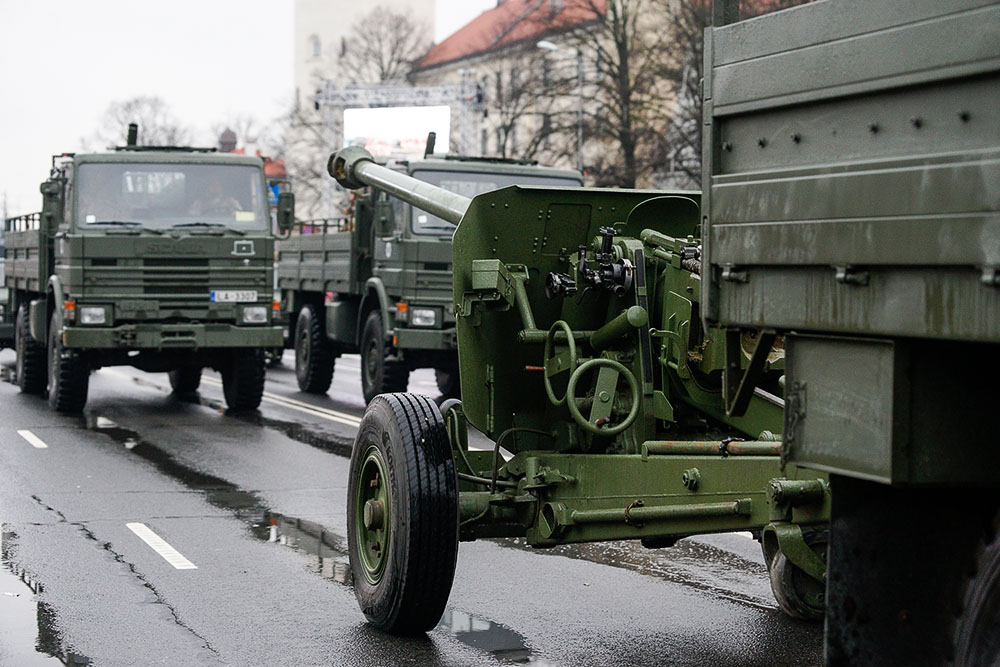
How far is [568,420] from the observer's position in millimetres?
6801

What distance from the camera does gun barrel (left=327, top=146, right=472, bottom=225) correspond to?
771 centimetres

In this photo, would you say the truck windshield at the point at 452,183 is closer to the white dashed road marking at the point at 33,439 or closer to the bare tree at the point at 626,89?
the white dashed road marking at the point at 33,439

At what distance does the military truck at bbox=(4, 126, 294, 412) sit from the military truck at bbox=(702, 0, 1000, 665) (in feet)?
41.1

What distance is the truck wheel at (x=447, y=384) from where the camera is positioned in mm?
17381

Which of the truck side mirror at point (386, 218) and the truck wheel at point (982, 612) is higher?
the truck side mirror at point (386, 218)

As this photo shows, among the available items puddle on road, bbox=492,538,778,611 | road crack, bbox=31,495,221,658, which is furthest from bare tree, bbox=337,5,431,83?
puddle on road, bbox=492,538,778,611

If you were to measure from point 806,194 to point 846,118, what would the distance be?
7.8 inches

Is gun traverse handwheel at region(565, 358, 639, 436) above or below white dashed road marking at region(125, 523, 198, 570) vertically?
above

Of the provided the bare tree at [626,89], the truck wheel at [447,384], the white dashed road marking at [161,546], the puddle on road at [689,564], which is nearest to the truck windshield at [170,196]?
the truck wheel at [447,384]

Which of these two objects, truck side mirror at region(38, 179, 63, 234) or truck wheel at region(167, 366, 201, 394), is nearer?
truck side mirror at region(38, 179, 63, 234)

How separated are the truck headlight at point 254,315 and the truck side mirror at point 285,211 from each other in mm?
915

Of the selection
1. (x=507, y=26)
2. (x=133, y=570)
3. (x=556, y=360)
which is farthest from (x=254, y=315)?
(x=507, y=26)

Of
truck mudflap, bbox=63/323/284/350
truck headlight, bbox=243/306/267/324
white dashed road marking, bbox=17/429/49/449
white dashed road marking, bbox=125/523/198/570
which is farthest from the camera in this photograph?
truck headlight, bbox=243/306/267/324

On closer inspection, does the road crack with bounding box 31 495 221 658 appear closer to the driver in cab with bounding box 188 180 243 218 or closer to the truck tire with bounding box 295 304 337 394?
the driver in cab with bounding box 188 180 243 218
